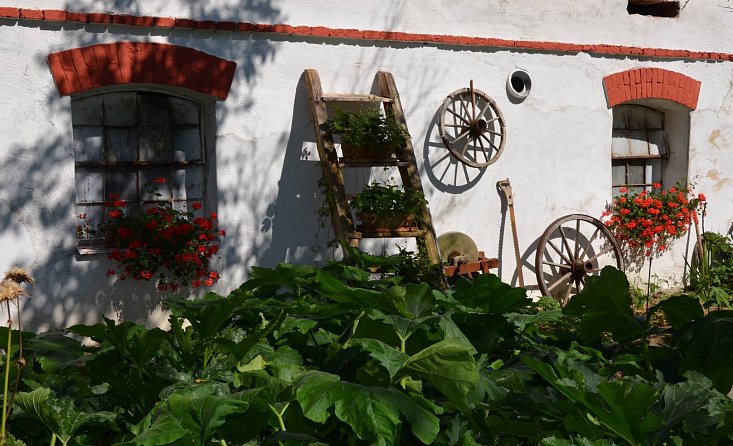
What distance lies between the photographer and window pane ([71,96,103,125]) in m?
5.94

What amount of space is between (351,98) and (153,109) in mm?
1407

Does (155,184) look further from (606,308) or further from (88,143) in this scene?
(606,308)

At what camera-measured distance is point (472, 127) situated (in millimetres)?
7078

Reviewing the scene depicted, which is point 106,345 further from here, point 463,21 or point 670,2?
point 670,2

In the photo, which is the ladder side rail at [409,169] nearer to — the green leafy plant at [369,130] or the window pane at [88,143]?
the green leafy plant at [369,130]

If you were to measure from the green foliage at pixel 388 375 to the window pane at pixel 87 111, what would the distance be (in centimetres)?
Result: 444

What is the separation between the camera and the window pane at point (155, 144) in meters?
6.19

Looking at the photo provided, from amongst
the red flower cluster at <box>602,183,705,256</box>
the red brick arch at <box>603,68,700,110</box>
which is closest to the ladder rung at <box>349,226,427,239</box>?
the red flower cluster at <box>602,183,705,256</box>

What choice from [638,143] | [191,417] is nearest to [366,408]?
[191,417]

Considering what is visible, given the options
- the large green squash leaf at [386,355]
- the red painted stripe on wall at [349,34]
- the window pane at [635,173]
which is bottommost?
the large green squash leaf at [386,355]

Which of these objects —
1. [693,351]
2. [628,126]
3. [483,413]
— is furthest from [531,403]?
[628,126]

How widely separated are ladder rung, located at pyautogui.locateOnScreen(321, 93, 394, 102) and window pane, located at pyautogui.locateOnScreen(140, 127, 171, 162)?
115cm

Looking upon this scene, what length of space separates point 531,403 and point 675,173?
7.78 metres

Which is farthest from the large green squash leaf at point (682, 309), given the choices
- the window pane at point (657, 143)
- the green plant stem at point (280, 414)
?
the window pane at point (657, 143)
